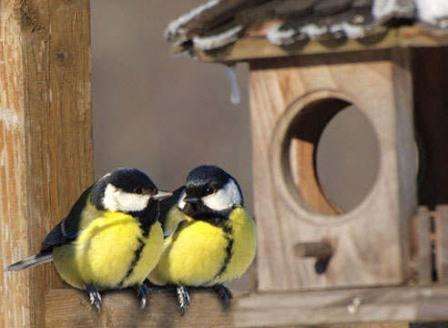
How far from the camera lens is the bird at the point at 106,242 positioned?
5203mm

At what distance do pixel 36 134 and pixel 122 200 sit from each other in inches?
18.7

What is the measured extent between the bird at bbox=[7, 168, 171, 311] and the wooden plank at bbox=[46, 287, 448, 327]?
47mm

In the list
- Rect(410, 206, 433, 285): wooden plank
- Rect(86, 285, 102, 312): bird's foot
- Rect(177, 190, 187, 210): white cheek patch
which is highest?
Rect(177, 190, 187, 210): white cheek patch

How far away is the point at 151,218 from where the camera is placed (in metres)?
5.55

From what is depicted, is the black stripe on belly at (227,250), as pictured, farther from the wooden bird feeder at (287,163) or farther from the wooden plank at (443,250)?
the wooden plank at (443,250)

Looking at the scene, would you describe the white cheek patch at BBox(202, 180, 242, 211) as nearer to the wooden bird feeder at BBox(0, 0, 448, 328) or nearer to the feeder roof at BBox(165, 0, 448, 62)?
the wooden bird feeder at BBox(0, 0, 448, 328)

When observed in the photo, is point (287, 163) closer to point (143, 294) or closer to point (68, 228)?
point (143, 294)

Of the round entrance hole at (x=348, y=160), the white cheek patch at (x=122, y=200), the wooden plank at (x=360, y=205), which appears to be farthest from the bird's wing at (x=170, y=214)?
the round entrance hole at (x=348, y=160)

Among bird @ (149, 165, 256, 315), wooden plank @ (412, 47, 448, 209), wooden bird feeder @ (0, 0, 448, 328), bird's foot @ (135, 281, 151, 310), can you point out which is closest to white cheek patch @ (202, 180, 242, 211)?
bird @ (149, 165, 256, 315)

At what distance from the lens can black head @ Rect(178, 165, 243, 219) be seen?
5.60m

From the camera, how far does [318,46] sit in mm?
4945

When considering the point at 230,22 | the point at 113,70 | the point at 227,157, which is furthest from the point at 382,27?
the point at 113,70

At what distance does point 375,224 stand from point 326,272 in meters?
0.19

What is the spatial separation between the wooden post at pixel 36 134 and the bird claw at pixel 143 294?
260mm
